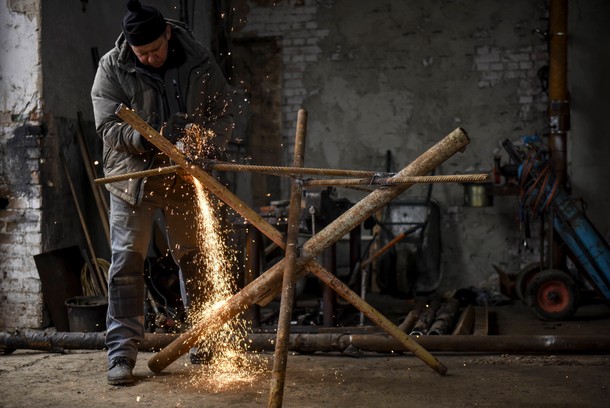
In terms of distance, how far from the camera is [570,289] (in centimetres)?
655

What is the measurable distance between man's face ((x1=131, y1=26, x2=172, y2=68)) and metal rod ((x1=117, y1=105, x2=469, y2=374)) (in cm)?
60

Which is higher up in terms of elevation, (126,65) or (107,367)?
(126,65)

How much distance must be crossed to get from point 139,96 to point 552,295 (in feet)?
12.5

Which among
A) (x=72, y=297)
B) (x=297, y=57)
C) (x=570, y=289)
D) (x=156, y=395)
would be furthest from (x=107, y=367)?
(x=297, y=57)

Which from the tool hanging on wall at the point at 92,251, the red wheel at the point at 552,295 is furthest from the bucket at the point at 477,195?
the tool hanging on wall at the point at 92,251

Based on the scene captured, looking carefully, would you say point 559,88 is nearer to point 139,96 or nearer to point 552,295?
point 552,295

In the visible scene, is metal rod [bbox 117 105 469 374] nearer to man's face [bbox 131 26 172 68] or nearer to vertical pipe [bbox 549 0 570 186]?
man's face [bbox 131 26 172 68]

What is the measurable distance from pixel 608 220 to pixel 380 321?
15.3 feet

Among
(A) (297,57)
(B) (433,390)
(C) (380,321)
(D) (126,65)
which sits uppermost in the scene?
(A) (297,57)

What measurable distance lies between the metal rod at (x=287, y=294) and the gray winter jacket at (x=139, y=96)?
1.83 ft

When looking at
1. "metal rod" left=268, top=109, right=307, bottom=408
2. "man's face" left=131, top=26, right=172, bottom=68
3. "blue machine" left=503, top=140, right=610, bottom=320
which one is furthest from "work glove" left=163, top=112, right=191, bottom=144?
"blue machine" left=503, top=140, right=610, bottom=320

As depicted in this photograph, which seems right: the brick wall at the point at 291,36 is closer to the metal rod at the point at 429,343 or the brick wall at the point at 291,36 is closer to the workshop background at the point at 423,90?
the workshop background at the point at 423,90

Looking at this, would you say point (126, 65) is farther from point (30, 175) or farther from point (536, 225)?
point (536, 225)

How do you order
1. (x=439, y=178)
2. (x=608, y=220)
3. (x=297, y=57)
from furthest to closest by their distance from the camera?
(x=297, y=57)
(x=608, y=220)
(x=439, y=178)
